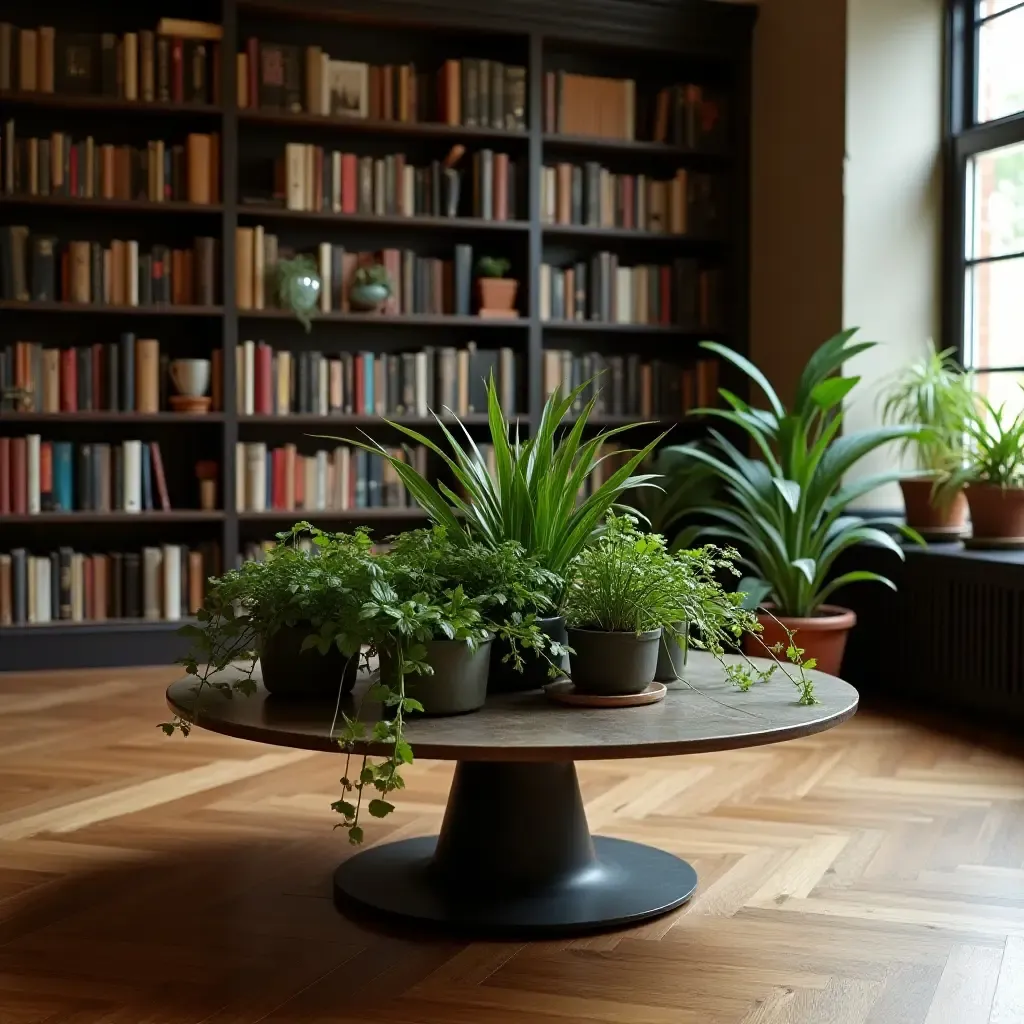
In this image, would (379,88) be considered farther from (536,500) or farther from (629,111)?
(536,500)

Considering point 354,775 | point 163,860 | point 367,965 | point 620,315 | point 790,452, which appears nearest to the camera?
point 367,965

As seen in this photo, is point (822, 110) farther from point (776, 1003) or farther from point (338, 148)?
point (776, 1003)

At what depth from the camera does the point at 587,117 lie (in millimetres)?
5648

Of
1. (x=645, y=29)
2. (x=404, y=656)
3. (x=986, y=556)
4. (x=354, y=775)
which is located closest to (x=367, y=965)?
(x=404, y=656)

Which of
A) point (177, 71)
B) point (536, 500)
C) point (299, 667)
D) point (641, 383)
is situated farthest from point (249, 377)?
point (299, 667)

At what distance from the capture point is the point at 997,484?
14.5ft

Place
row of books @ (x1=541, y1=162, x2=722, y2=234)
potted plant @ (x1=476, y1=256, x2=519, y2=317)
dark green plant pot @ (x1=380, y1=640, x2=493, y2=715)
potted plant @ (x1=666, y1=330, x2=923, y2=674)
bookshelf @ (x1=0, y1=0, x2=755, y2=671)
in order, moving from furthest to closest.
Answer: row of books @ (x1=541, y1=162, x2=722, y2=234), potted plant @ (x1=476, y1=256, x2=519, y2=317), bookshelf @ (x1=0, y1=0, x2=755, y2=671), potted plant @ (x1=666, y1=330, x2=923, y2=674), dark green plant pot @ (x1=380, y1=640, x2=493, y2=715)

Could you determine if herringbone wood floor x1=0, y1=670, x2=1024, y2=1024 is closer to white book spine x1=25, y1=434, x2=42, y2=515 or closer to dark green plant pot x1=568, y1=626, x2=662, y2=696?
dark green plant pot x1=568, y1=626, x2=662, y2=696

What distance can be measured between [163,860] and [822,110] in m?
3.83

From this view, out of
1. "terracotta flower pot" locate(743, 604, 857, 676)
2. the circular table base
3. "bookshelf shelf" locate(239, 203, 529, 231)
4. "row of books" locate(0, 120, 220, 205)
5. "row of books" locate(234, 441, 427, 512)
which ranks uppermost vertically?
"row of books" locate(0, 120, 220, 205)

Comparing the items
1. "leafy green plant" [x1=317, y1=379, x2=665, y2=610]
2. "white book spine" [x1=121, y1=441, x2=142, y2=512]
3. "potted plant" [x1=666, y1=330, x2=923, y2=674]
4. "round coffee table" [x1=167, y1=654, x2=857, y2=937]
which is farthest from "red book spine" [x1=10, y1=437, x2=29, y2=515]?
"leafy green plant" [x1=317, y1=379, x2=665, y2=610]

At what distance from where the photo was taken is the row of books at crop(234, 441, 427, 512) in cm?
528

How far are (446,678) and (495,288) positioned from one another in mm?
3616

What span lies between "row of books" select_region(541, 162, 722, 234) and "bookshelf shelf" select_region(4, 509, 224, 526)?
1.75m
